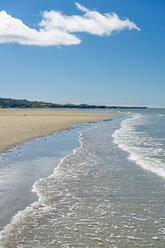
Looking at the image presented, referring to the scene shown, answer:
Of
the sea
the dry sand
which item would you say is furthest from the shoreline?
the dry sand

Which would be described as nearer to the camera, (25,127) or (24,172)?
(24,172)

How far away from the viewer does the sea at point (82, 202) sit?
6941 millimetres

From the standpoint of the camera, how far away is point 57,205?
9.37m

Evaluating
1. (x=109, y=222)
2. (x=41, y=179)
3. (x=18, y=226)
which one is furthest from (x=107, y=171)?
(x=18, y=226)

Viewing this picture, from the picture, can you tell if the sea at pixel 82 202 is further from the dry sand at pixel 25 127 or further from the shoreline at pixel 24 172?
the dry sand at pixel 25 127

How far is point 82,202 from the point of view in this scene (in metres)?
9.59

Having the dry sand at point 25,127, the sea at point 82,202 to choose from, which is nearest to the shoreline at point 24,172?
the sea at point 82,202

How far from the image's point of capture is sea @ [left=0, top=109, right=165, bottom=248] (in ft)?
22.8

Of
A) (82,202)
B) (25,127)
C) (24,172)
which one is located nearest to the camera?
(82,202)

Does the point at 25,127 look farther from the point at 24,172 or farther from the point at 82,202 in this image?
the point at 82,202

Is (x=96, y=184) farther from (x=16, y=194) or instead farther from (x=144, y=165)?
(x=144, y=165)

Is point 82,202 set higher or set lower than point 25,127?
lower

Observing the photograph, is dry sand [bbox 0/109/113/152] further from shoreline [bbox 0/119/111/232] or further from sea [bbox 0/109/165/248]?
sea [bbox 0/109/165/248]

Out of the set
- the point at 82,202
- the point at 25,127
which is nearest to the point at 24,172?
the point at 82,202
